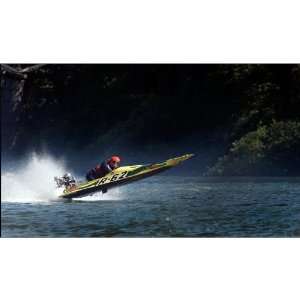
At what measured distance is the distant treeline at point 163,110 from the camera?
17438 millimetres

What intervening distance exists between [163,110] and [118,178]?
1.39 metres

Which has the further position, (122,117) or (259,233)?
(122,117)

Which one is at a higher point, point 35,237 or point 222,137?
point 222,137

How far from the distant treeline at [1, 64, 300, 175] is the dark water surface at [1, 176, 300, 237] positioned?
38 cm

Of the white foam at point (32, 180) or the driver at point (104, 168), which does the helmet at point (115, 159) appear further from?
the white foam at point (32, 180)

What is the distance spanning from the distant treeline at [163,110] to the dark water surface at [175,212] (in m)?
0.38

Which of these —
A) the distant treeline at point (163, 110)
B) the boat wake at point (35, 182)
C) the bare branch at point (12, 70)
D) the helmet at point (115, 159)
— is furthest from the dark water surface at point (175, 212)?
the bare branch at point (12, 70)

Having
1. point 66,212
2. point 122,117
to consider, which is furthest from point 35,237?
point 122,117

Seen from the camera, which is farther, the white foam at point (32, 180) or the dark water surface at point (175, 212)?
the white foam at point (32, 180)

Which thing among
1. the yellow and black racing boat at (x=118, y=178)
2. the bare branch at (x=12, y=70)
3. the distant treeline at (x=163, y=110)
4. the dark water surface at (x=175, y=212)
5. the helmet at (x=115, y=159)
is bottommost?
the dark water surface at (x=175, y=212)

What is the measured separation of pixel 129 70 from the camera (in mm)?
17078

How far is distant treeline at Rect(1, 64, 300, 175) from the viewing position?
17.4 metres
